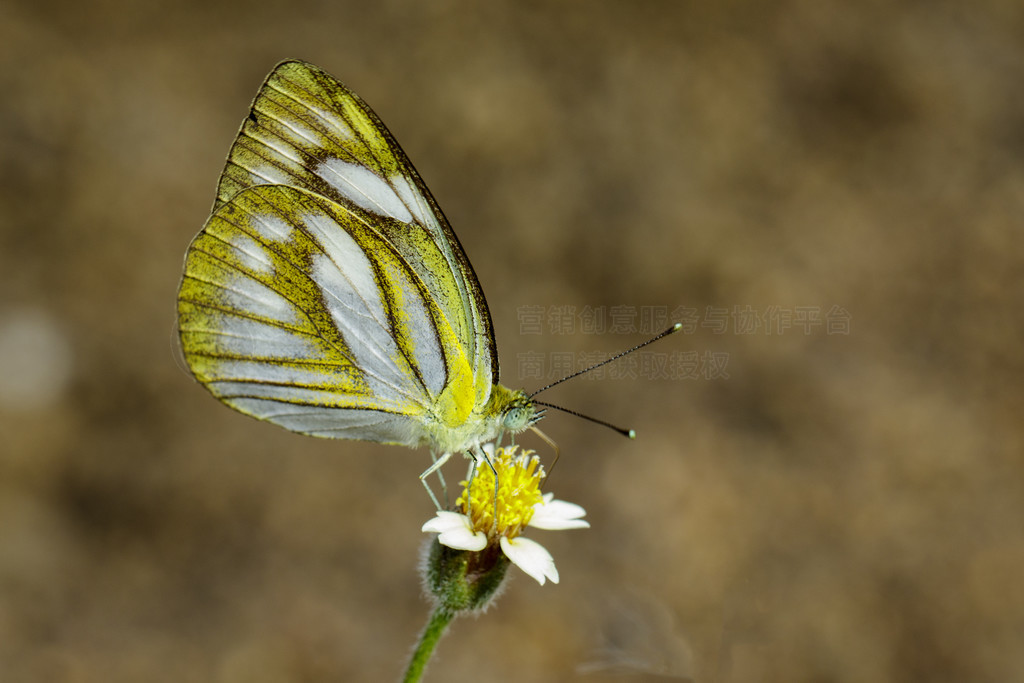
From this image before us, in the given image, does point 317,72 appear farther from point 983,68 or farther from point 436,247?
point 983,68

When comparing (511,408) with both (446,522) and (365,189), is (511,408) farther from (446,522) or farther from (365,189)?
(365,189)

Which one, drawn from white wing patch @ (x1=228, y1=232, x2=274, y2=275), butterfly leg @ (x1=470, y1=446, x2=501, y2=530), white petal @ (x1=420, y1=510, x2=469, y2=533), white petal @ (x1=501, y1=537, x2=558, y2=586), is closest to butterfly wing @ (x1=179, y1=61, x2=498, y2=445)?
white wing patch @ (x1=228, y1=232, x2=274, y2=275)

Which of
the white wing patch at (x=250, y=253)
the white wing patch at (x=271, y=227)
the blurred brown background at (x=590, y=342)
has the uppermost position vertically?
the white wing patch at (x=271, y=227)

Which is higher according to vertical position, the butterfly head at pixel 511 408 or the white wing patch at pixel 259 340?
the white wing patch at pixel 259 340

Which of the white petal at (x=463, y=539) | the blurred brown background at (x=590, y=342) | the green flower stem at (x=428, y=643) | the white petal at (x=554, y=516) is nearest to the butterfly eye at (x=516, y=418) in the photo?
the white petal at (x=554, y=516)

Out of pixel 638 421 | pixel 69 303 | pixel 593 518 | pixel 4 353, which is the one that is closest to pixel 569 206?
pixel 638 421

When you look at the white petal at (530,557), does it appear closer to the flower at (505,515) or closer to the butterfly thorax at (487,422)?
the flower at (505,515)

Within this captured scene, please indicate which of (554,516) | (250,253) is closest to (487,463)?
(554,516)
